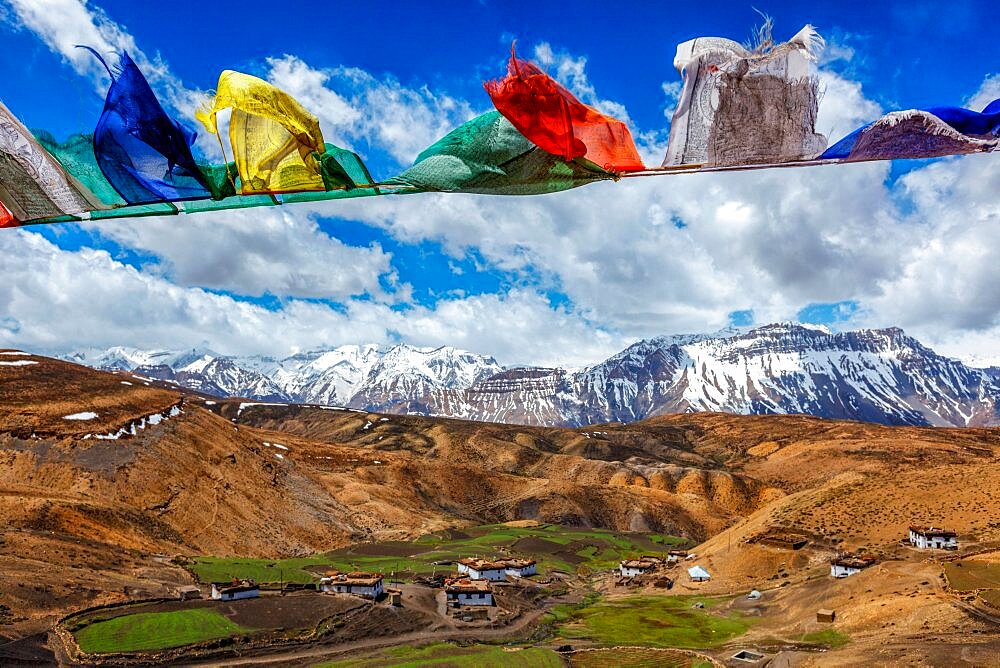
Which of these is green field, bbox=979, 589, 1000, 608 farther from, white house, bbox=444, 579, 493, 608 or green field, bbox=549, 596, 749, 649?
white house, bbox=444, 579, 493, 608

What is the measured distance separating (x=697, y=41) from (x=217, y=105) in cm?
355

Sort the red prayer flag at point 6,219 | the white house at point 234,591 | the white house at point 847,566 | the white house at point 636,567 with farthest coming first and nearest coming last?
the white house at point 636,567, the white house at point 847,566, the white house at point 234,591, the red prayer flag at point 6,219

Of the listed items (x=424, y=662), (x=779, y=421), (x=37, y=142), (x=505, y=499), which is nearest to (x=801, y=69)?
(x=37, y=142)

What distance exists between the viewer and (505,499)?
4163 inches

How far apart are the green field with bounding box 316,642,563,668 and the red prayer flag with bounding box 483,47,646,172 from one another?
3483 centimetres

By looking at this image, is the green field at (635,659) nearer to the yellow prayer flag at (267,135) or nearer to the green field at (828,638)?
the green field at (828,638)

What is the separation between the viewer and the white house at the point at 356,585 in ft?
157

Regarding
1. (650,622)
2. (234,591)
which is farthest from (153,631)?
(650,622)

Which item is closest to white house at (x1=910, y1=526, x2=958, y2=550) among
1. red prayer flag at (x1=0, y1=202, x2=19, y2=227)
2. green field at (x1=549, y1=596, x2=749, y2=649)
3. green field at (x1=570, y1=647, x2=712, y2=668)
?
green field at (x1=549, y1=596, x2=749, y2=649)

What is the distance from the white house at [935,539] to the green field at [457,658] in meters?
34.7

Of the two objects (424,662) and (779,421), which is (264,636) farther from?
(779,421)

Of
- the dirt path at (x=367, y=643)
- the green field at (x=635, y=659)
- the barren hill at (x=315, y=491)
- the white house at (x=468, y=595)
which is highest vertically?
the barren hill at (x=315, y=491)

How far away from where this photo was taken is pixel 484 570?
58.4 metres

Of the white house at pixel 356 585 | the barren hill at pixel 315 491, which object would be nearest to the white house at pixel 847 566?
the barren hill at pixel 315 491
